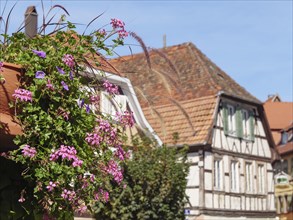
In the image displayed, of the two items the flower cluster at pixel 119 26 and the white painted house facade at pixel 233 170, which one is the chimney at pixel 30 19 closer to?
the flower cluster at pixel 119 26

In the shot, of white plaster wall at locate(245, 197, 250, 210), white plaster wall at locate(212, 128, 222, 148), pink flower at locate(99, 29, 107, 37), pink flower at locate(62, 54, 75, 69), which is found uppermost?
white plaster wall at locate(212, 128, 222, 148)

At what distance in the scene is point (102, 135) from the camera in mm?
3807

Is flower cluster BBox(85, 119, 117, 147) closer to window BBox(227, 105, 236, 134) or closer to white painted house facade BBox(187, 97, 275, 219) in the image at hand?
white painted house facade BBox(187, 97, 275, 219)

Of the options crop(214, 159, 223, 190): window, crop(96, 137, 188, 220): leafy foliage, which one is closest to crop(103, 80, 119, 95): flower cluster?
crop(96, 137, 188, 220): leafy foliage

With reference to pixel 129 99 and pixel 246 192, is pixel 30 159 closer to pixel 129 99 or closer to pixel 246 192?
pixel 129 99

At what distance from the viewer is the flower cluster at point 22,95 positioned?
10.8 ft

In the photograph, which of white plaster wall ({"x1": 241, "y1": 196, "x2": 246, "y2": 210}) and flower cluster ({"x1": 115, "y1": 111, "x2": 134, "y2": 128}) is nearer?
flower cluster ({"x1": 115, "y1": 111, "x2": 134, "y2": 128})

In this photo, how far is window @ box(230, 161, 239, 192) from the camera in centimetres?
2523

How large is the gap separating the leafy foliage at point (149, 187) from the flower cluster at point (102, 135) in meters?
13.8

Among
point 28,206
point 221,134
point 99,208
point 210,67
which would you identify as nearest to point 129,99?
point 99,208

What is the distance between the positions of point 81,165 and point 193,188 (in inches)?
805

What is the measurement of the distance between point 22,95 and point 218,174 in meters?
21.5

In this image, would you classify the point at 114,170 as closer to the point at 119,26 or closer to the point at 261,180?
the point at 119,26

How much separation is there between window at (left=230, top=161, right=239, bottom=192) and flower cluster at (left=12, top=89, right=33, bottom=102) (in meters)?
22.2
